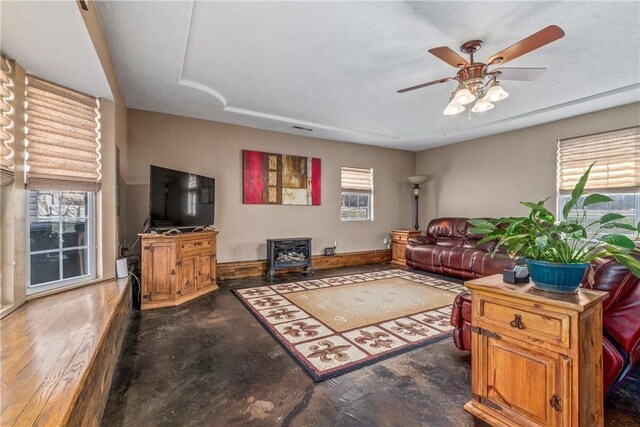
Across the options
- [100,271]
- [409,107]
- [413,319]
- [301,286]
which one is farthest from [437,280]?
[100,271]

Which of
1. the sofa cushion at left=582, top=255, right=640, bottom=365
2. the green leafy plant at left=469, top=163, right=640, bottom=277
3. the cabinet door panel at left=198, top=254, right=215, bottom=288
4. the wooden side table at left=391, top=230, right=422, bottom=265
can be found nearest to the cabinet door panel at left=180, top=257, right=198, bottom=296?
the cabinet door panel at left=198, top=254, right=215, bottom=288

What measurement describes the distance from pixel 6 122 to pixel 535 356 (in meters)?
3.58

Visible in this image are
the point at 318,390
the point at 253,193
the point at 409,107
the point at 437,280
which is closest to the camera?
the point at 318,390

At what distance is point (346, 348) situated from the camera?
7.82 ft

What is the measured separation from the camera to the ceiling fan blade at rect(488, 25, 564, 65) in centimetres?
194

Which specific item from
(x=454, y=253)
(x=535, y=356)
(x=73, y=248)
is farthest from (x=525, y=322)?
(x=454, y=253)

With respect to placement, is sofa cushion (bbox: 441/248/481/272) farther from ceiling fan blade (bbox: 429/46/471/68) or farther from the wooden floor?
the wooden floor

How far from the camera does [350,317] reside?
3076mm

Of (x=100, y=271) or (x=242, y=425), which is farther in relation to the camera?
(x=100, y=271)

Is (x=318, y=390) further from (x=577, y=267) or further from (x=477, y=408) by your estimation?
(x=577, y=267)

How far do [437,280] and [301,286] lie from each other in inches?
90.1

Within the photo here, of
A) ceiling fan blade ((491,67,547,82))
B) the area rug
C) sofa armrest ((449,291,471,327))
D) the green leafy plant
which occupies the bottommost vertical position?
the area rug

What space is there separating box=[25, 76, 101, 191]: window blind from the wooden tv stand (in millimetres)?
913

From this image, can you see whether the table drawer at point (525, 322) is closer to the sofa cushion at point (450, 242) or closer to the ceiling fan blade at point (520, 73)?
the ceiling fan blade at point (520, 73)
